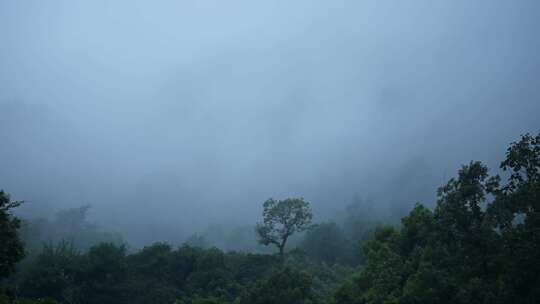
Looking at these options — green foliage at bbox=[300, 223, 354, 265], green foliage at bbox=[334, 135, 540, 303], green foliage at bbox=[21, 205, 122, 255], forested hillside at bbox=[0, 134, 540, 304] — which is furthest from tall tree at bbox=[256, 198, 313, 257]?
green foliage at bbox=[21, 205, 122, 255]

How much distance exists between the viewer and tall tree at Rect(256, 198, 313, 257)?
58219mm

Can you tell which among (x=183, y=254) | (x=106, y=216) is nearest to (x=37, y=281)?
(x=183, y=254)

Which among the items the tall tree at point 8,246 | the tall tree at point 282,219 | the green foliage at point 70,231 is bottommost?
the tall tree at point 8,246

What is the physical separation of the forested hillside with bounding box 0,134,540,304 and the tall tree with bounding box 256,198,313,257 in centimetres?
16

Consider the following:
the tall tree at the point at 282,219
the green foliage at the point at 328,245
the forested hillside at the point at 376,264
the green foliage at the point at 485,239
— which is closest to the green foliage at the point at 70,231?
the green foliage at the point at 328,245

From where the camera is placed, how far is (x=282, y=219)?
5869cm

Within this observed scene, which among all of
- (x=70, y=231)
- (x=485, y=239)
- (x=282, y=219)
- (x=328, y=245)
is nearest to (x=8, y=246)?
(x=485, y=239)

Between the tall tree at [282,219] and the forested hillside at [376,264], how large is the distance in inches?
6.3

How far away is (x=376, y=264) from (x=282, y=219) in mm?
29393

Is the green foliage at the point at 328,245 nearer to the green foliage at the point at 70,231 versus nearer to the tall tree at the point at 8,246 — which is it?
the tall tree at the point at 8,246

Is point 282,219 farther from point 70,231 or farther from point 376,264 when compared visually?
point 70,231

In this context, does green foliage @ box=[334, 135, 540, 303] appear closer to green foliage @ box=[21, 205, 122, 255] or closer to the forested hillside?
the forested hillside

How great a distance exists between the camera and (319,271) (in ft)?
180

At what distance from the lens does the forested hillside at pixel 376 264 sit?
19.3 metres
